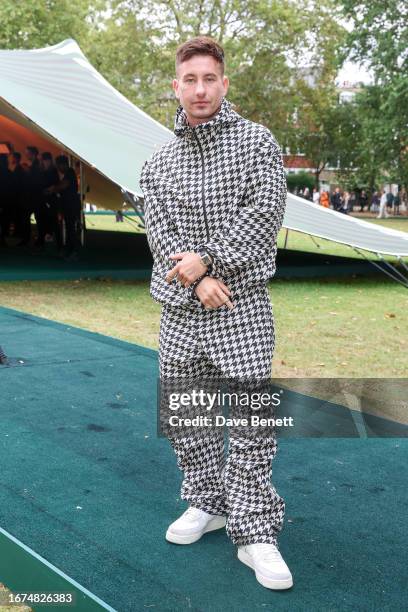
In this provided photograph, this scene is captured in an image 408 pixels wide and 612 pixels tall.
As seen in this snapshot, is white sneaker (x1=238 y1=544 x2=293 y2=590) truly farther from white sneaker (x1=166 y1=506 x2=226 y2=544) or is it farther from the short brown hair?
the short brown hair

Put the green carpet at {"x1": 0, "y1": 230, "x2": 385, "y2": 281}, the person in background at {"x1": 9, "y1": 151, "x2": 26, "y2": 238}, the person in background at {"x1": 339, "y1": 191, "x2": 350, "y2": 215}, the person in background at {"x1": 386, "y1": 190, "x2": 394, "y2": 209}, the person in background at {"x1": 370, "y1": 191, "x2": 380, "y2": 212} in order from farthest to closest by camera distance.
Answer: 1. the person in background at {"x1": 370, "y1": 191, "x2": 380, "y2": 212}
2. the person in background at {"x1": 386, "y1": 190, "x2": 394, "y2": 209}
3. the person in background at {"x1": 339, "y1": 191, "x2": 350, "y2": 215}
4. the person in background at {"x1": 9, "y1": 151, "x2": 26, "y2": 238}
5. the green carpet at {"x1": 0, "y1": 230, "x2": 385, "y2": 281}

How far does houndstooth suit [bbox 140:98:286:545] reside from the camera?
8.98ft

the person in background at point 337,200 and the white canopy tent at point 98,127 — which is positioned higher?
the white canopy tent at point 98,127

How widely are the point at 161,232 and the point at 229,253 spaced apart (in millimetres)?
304

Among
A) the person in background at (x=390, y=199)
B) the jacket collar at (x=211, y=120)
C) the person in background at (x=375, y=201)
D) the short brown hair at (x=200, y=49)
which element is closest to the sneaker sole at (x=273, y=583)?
the jacket collar at (x=211, y=120)

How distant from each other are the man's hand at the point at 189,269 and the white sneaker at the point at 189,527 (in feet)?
3.17

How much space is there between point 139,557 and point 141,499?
60 centimetres

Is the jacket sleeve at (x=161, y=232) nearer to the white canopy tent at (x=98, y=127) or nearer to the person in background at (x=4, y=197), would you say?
the white canopy tent at (x=98, y=127)

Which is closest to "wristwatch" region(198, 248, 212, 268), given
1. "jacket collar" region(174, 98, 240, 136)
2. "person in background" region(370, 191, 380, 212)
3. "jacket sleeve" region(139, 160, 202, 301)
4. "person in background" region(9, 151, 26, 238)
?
"jacket sleeve" region(139, 160, 202, 301)

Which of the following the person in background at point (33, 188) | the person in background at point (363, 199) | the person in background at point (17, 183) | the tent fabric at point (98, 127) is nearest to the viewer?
the tent fabric at point (98, 127)

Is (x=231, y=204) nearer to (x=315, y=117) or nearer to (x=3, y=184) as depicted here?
(x=3, y=184)

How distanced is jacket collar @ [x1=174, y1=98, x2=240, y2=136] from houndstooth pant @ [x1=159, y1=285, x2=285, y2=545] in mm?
561

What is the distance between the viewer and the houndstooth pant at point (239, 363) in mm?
2768

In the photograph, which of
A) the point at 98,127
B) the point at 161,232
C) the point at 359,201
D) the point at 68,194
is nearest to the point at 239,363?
the point at 161,232
